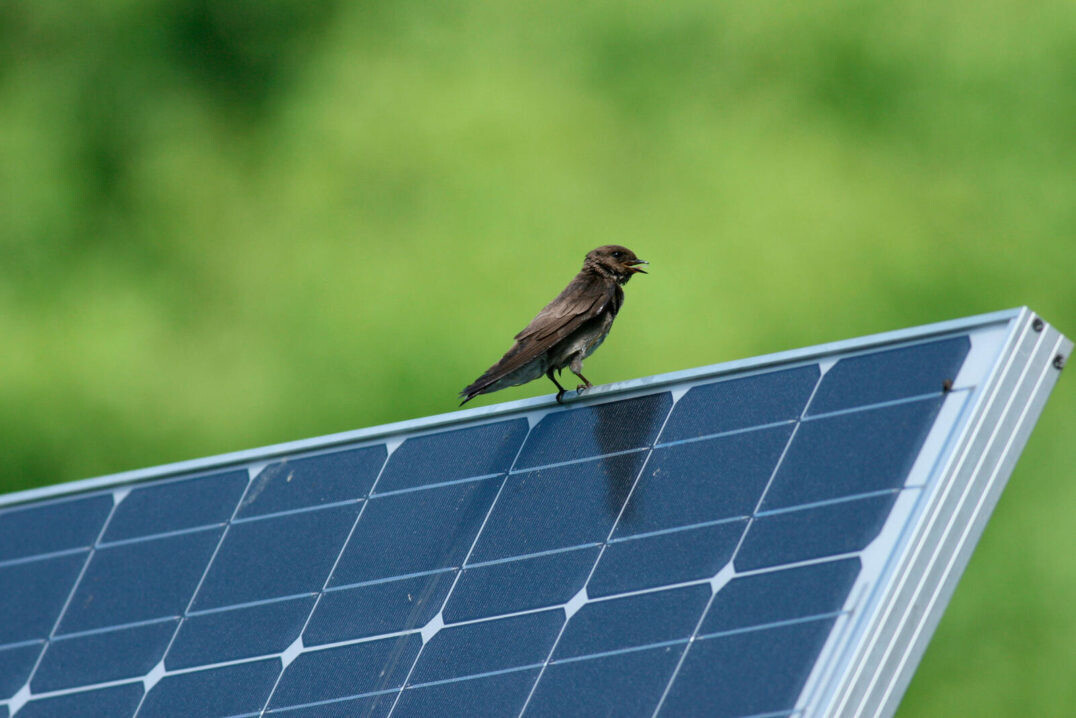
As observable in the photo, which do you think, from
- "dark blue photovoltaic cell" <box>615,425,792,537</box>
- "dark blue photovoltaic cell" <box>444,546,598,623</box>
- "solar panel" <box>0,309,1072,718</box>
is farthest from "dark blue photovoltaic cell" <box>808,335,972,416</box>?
"dark blue photovoltaic cell" <box>444,546,598,623</box>

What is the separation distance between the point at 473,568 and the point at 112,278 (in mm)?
15960

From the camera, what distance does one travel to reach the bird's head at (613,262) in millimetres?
9945

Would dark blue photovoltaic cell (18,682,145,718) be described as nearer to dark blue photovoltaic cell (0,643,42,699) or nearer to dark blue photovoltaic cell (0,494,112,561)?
dark blue photovoltaic cell (0,643,42,699)

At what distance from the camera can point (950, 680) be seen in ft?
57.1

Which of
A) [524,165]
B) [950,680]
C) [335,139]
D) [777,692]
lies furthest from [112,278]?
[777,692]

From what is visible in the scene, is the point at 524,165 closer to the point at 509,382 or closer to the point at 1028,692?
the point at 1028,692

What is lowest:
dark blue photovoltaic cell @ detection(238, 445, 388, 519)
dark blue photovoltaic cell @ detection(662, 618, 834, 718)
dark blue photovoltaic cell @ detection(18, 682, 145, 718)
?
dark blue photovoltaic cell @ detection(18, 682, 145, 718)

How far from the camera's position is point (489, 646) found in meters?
7.27

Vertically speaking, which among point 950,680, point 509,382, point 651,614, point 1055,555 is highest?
point 1055,555

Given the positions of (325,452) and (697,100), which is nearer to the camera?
(325,452)

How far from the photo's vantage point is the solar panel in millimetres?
6480

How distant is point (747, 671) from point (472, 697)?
4.00ft

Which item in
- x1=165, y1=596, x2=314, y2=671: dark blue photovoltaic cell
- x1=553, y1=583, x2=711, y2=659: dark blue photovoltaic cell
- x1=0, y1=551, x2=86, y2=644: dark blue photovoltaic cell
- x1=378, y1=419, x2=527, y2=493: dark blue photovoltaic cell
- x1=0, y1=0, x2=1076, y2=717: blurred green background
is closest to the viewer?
x1=553, y1=583, x2=711, y2=659: dark blue photovoltaic cell

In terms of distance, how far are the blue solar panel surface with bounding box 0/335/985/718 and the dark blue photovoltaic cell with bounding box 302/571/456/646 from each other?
1 centimetres
